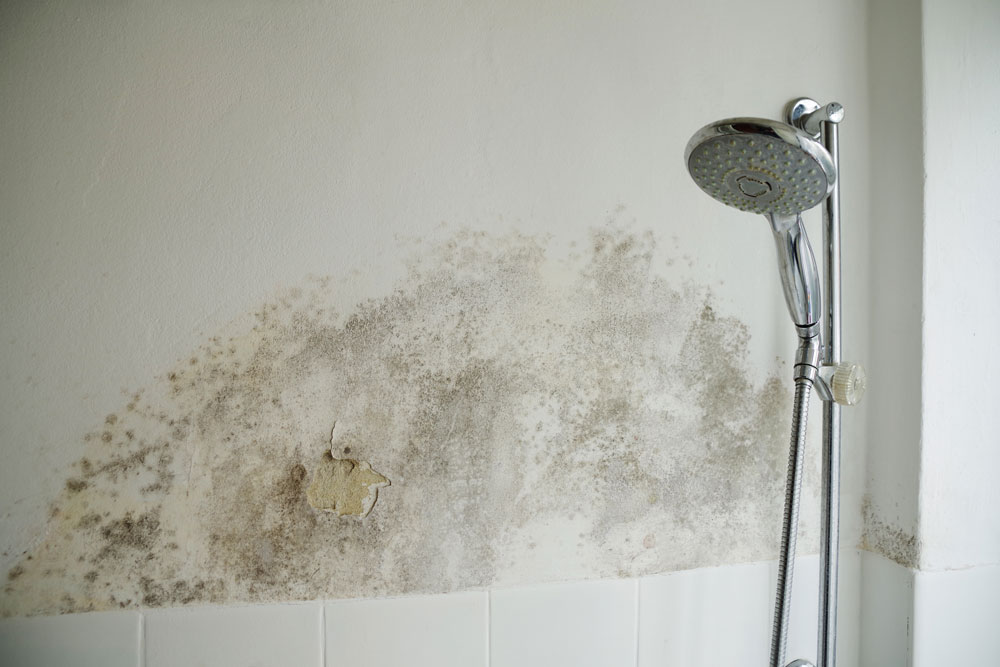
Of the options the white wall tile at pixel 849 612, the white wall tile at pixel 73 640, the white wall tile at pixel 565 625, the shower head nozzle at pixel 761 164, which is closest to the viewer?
the shower head nozzle at pixel 761 164

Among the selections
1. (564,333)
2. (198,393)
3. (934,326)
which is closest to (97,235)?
(198,393)

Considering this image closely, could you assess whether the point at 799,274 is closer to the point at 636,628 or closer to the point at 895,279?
the point at 895,279

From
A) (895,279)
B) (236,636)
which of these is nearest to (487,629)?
(236,636)

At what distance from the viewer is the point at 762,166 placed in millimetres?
558

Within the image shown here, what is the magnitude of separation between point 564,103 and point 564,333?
1.02ft

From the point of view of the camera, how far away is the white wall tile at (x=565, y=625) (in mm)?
788

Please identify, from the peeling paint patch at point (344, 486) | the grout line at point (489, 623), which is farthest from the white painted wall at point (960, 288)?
the peeling paint patch at point (344, 486)

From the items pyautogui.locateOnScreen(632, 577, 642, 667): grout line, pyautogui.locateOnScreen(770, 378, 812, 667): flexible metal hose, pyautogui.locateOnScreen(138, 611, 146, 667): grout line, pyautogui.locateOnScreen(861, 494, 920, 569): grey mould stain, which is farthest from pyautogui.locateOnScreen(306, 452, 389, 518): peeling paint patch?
pyautogui.locateOnScreen(861, 494, 920, 569): grey mould stain

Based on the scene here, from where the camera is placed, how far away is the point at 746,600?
86 cm

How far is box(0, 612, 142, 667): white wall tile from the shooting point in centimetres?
68

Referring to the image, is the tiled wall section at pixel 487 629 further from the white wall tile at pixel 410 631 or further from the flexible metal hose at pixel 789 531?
the flexible metal hose at pixel 789 531

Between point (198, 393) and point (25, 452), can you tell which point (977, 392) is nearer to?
point (198, 393)

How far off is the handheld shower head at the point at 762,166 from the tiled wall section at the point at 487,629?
52 cm

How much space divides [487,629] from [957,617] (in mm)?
661
